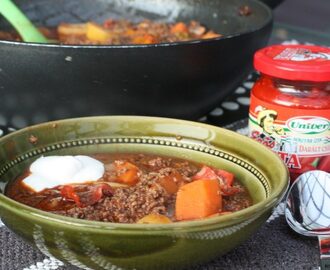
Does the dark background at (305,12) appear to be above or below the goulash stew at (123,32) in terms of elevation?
below

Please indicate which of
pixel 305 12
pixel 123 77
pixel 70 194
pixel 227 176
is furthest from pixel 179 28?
pixel 305 12

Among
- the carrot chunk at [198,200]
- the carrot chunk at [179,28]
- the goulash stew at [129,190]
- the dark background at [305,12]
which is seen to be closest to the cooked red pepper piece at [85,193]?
the goulash stew at [129,190]

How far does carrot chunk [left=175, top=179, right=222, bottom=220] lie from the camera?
0.89 m

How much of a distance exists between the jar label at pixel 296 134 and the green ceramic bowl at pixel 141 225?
4.1 inches

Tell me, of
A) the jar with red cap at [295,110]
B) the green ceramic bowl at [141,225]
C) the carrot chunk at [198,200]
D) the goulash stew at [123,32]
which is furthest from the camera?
the goulash stew at [123,32]

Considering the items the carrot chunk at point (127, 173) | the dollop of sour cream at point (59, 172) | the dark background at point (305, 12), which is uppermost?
the dollop of sour cream at point (59, 172)

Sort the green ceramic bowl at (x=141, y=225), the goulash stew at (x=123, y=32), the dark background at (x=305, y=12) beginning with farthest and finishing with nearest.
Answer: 1. the dark background at (x=305, y=12)
2. the goulash stew at (x=123, y=32)
3. the green ceramic bowl at (x=141, y=225)

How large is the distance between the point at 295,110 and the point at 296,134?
4cm

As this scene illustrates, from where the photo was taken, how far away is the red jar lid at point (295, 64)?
1093 mm

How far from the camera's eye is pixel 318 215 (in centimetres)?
104

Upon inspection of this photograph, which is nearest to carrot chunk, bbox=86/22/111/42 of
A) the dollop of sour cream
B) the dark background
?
the dollop of sour cream

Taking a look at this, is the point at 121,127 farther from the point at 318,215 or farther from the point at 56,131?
the point at 318,215

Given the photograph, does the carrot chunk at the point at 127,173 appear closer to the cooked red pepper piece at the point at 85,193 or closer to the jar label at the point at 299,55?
the cooked red pepper piece at the point at 85,193

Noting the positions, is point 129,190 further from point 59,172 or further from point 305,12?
point 305,12
